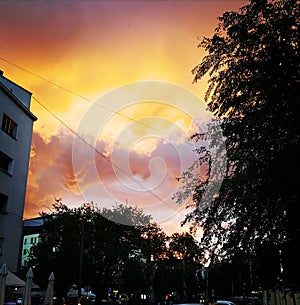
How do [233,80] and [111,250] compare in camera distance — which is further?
[111,250]

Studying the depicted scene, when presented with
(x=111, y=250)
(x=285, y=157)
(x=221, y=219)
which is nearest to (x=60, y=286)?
(x=111, y=250)

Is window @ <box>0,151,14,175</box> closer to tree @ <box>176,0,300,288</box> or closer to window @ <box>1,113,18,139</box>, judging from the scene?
window @ <box>1,113,18,139</box>

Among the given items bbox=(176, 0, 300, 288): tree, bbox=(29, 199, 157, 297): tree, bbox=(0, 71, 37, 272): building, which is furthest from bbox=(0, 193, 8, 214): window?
bbox=(176, 0, 300, 288): tree

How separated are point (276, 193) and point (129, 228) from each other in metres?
33.4

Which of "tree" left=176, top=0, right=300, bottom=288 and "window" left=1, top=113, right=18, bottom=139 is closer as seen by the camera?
"tree" left=176, top=0, right=300, bottom=288

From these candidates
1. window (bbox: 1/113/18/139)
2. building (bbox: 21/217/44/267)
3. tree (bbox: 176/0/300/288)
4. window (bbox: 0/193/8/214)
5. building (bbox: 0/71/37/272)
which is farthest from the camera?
building (bbox: 21/217/44/267)

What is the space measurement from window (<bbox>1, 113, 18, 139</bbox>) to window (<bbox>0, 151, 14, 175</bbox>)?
1766 millimetres

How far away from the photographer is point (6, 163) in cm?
2909

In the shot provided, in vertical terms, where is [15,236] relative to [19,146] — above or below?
below

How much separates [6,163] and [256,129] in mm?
23387

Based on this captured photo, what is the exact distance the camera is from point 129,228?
42.8 metres

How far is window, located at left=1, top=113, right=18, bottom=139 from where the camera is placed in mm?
28266

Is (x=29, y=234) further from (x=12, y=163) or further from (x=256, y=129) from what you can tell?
(x=256, y=129)

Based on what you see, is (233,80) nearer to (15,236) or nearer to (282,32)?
(282,32)
